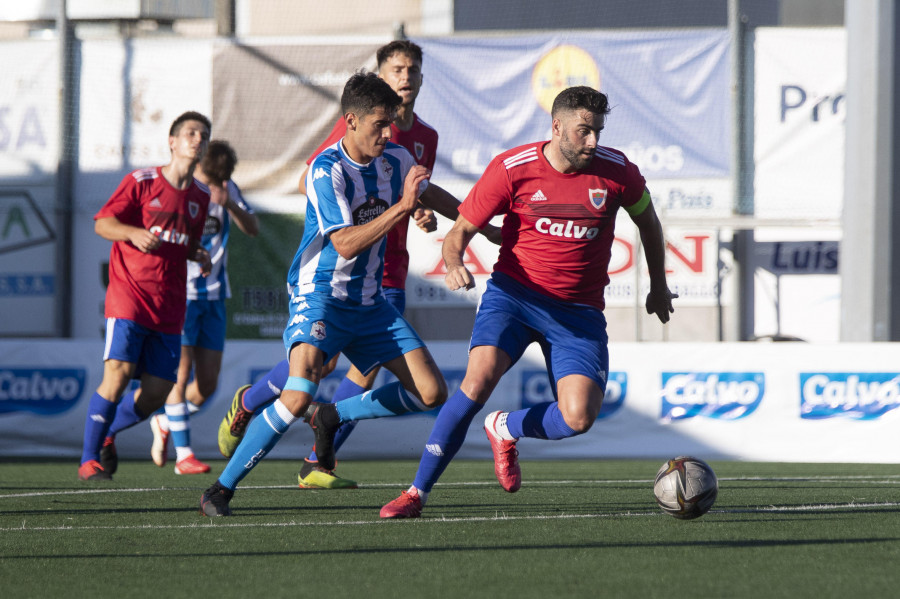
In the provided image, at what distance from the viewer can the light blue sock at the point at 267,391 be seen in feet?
21.5

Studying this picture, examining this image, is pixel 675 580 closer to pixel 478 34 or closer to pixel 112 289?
pixel 112 289

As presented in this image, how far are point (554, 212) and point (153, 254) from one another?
122 inches

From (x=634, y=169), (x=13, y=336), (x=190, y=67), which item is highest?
(x=190, y=67)

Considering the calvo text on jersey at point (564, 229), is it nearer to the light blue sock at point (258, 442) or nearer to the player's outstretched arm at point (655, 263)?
the player's outstretched arm at point (655, 263)

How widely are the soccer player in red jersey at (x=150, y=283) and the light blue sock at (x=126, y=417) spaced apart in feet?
0.70

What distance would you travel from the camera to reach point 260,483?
7426mm

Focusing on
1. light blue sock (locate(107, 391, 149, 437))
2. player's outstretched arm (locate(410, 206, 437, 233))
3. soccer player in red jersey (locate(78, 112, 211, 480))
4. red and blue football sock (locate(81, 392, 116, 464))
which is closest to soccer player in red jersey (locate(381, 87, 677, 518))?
player's outstretched arm (locate(410, 206, 437, 233))

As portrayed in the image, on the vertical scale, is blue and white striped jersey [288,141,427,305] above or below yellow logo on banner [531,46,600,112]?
below

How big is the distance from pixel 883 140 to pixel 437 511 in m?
8.55

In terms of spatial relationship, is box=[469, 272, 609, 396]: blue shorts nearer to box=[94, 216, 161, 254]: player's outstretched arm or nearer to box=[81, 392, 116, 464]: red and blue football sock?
box=[94, 216, 161, 254]: player's outstretched arm

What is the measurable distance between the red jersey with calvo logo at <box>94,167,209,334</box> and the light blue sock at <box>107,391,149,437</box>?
0.72 m

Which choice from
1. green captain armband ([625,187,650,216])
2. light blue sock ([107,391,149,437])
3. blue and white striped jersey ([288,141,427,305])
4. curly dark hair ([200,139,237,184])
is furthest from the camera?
curly dark hair ([200,139,237,184])

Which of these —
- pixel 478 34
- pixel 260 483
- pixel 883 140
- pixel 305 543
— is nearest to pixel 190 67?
pixel 478 34

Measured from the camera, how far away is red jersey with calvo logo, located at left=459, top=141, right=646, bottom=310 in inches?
208
